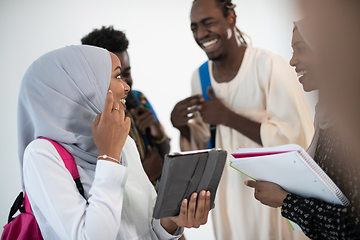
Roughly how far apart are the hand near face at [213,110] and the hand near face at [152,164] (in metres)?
0.42

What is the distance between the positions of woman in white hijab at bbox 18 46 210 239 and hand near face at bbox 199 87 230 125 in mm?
800

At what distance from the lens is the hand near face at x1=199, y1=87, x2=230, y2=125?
1975 millimetres

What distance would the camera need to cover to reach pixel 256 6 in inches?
122

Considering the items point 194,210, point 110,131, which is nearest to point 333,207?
point 194,210

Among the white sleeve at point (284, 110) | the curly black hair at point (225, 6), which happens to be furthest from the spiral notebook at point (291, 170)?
the curly black hair at point (225, 6)

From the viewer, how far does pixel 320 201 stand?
39.5 inches

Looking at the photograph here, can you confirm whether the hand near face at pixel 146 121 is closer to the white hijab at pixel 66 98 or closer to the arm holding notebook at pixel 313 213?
the white hijab at pixel 66 98

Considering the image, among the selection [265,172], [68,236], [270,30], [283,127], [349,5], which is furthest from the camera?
[270,30]

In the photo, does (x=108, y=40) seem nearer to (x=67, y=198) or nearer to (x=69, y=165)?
(x=69, y=165)

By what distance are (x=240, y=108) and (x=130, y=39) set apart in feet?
5.32

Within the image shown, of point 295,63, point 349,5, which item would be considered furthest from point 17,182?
point 349,5

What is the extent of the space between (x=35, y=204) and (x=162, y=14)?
259 cm

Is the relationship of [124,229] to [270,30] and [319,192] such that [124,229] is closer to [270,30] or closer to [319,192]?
[319,192]

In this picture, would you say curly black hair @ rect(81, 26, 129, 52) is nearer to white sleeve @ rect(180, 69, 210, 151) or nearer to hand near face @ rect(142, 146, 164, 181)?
white sleeve @ rect(180, 69, 210, 151)
